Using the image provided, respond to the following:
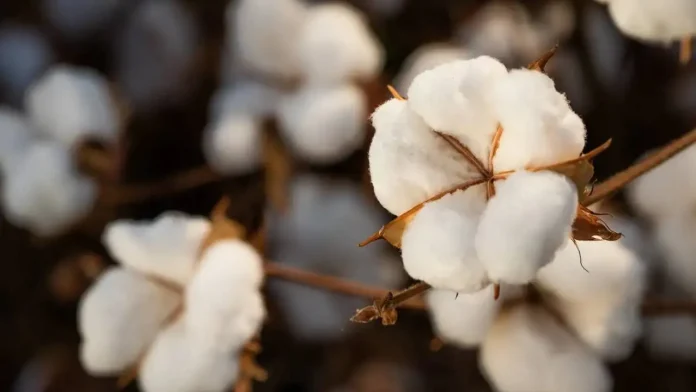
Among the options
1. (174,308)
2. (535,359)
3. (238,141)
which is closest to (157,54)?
(238,141)

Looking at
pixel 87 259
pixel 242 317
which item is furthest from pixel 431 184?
pixel 87 259

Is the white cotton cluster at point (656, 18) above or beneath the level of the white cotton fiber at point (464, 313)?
above

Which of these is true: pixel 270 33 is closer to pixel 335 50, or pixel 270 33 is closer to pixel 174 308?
pixel 335 50

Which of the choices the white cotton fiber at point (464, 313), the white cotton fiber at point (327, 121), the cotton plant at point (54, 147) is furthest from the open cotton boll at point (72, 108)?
the white cotton fiber at point (464, 313)

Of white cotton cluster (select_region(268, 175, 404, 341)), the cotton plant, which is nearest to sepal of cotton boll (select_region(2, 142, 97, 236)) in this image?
the cotton plant

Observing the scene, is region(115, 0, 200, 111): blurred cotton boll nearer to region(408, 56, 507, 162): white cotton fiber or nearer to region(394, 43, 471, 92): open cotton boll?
region(394, 43, 471, 92): open cotton boll

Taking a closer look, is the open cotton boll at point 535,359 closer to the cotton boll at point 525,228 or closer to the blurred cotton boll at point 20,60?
the cotton boll at point 525,228
